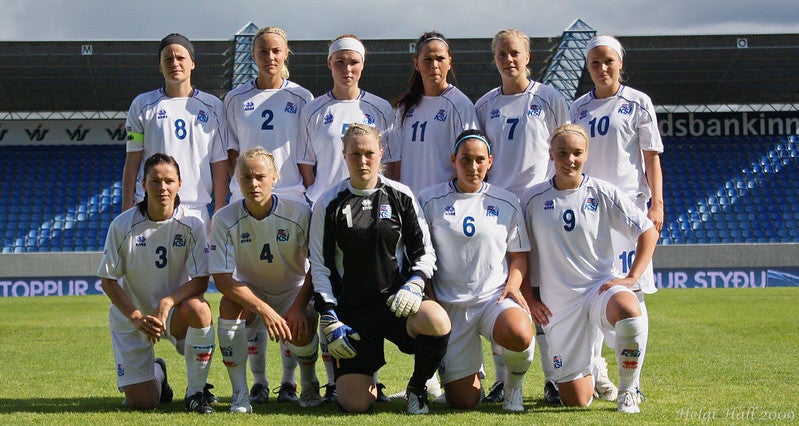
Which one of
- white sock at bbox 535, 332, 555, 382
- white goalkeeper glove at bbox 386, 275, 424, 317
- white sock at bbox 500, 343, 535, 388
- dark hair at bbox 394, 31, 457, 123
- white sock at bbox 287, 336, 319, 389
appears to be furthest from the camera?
dark hair at bbox 394, 31, 457, 123

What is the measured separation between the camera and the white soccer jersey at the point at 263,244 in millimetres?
5086

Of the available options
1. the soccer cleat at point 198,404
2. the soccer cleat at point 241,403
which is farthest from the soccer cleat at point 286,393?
the soccer cleat at point 198,404

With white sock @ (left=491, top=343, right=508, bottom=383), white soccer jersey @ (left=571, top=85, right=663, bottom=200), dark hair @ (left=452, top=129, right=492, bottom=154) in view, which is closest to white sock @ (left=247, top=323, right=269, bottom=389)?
white sock @ (left=491, top=343, right=508, bottom=383)

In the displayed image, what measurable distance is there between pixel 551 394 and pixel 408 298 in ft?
3.98

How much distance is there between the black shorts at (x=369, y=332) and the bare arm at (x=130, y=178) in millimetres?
1613

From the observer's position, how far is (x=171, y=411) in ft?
16.4

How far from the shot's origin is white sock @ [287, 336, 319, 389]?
17.0 feet

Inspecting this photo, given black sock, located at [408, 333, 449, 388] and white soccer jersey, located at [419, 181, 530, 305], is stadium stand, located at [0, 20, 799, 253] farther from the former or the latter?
black sock, located at [408, 333, 449, 388]

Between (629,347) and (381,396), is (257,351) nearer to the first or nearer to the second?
(381,396)

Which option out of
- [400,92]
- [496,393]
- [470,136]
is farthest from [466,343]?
[400,92]

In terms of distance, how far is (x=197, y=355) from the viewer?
16.4ft

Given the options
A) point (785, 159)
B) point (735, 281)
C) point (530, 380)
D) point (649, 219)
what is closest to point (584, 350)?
point (649, 219)

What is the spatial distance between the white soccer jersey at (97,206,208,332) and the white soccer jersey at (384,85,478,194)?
4.50ft

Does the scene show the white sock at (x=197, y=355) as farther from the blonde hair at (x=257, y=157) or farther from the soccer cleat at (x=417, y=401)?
the soccer cleat at (x=417, y=401)
